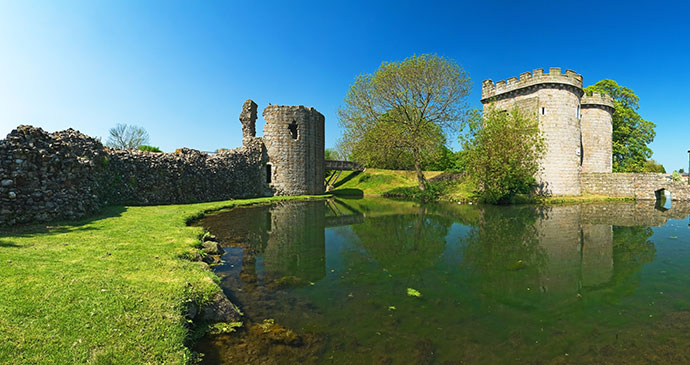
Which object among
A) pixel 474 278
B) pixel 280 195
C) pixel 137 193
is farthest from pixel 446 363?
pixel 280 195

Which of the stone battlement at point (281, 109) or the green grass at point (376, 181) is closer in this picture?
the stone battlement at point (281, 109)

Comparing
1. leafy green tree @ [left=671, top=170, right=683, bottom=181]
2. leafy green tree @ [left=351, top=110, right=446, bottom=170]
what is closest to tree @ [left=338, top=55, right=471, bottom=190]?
leafy green tree @ [left=351, top=110, right=446, bottom=170]

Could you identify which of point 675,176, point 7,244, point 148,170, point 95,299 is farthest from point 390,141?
point 95,299

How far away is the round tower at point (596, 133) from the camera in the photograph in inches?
1119

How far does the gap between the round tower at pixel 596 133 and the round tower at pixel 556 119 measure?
5.38 meters

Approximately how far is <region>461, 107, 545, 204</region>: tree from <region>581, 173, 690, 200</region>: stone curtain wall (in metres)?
8.78

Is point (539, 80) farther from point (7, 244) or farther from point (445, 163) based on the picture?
point (7, 244)

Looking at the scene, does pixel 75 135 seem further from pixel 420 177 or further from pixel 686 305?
pixel 420 177

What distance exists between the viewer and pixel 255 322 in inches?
179

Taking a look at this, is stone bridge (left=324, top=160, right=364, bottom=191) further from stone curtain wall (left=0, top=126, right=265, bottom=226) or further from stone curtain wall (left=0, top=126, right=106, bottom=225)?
stone curtain wall (left=0, top=126, right=106, bottom=225)

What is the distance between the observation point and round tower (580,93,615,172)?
28.4 m

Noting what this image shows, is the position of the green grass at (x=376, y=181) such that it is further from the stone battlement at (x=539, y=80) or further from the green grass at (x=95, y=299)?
the green grass at (x=95, y=299)

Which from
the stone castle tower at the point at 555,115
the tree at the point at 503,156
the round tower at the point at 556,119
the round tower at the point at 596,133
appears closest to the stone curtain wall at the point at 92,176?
the tree at the point at 503,156

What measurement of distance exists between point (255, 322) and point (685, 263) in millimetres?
10306
